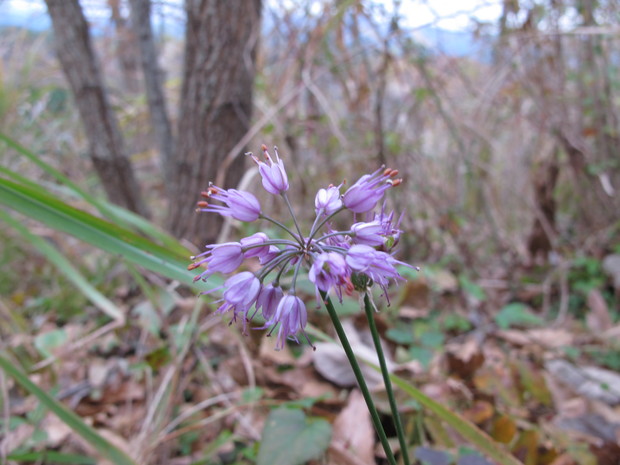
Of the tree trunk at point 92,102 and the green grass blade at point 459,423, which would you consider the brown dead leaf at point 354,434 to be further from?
the tree trunk at point 92,102

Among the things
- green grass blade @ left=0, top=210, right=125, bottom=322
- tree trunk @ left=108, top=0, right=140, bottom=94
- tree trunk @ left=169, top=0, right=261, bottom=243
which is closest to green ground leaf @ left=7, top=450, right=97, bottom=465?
green grass blade @ left=0, top=210, right=125, bottom=322

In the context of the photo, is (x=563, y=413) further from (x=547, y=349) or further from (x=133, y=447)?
(x=133, y=447)

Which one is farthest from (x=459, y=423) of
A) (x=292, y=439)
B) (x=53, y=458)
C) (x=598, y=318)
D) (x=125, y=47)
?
(x=125, y=47)

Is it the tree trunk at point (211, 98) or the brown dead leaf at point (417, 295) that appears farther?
the tree trunk at point (211, 98)

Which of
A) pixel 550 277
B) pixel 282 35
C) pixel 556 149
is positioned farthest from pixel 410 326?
pixel 282 35

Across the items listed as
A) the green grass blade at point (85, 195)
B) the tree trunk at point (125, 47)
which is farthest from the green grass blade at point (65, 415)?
the tree trunk at point (125, 47)

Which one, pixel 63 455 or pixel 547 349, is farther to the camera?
pixel 547 349
